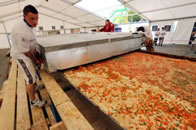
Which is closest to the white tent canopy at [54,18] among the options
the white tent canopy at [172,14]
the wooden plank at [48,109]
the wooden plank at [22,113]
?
the white tent canopy at [172,14]

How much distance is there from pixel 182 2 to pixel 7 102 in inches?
376

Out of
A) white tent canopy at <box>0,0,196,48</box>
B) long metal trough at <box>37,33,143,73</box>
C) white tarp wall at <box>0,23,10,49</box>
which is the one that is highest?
white tent canopy at <box>0,0,196,48</box>

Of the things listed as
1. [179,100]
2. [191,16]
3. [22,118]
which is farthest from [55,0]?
[191,16]

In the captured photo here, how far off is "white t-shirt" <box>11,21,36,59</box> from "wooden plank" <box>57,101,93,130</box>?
0.98 m

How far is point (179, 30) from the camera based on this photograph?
8906 millimetres

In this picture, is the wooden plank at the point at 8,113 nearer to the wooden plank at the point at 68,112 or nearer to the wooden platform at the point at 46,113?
the wooden platform at the point at 46,113

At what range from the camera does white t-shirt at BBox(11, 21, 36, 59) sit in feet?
3.82

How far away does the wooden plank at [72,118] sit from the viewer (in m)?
0.64

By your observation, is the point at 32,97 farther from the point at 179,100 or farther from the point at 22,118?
the point at 179,100

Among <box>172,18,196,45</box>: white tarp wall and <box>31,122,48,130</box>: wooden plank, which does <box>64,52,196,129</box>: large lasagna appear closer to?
<box>31,122,48,130</box>: wooden plank

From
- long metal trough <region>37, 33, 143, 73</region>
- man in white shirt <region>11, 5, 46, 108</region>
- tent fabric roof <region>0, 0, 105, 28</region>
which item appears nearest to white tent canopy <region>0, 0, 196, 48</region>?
tent fabric roof <region>0, 0, 105, 28</region>

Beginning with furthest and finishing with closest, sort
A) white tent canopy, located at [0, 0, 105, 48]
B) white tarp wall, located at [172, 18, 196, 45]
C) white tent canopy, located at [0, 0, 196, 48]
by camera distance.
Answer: white tent canopy, located at [0, 0, 105, 48], white tarp wall, located at [172, 18, 196, 45], white tent canopy, located at [0, 0, 196, 48]

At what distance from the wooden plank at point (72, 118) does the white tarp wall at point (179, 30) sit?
38.5 feet

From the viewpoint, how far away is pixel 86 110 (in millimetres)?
1043
